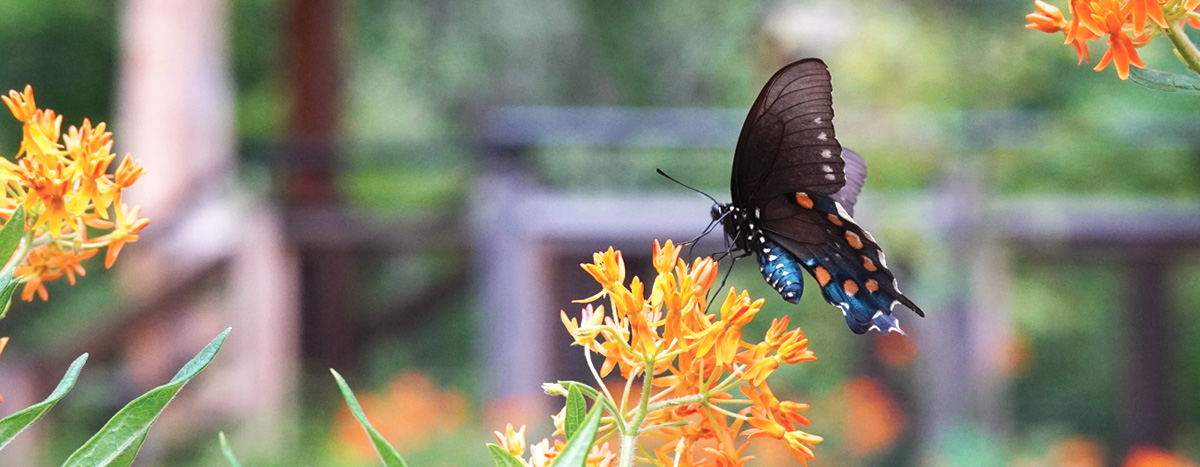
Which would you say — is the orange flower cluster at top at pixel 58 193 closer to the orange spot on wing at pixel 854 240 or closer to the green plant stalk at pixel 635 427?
the green plant stalk at pixel 635 427

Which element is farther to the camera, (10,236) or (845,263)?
(845,263)

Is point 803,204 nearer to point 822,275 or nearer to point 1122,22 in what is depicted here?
point 822,275

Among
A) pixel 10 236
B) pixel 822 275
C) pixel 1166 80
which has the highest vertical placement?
pixel 1166 80

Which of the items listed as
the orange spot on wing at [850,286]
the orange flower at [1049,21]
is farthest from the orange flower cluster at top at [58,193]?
the orange spot on wing at [850,286]

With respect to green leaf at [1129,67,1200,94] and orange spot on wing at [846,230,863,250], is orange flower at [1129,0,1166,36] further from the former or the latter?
orange spot on wing at [846,230,863,250]

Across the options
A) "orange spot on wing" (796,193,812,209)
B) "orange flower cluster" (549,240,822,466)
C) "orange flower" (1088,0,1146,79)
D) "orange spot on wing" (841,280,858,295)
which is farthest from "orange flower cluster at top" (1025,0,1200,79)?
"orange spot on wing" (796,193,812,209)

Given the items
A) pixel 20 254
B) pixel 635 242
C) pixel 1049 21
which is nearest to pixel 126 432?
pixel 20 254
